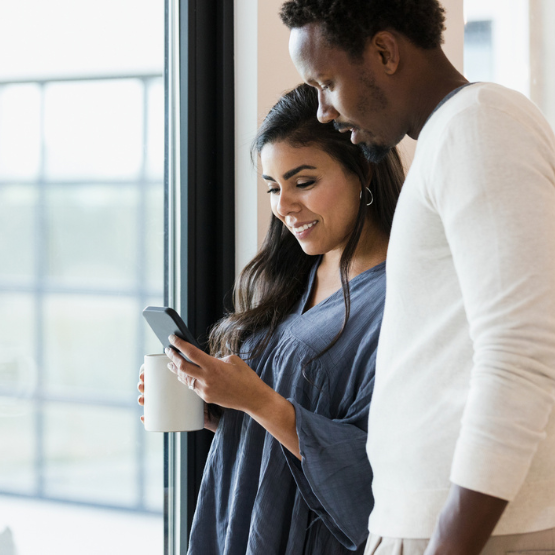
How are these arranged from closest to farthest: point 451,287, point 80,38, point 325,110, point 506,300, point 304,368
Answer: point 506,300, point 451,287, point 325,110, point 304,368, point 80,38

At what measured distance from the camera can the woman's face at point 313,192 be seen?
111cm

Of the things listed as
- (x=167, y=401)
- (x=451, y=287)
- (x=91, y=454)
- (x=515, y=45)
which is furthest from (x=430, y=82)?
(x=515, y=45)

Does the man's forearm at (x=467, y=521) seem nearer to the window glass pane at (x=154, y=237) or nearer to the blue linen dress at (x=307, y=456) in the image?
the blue linen dress at (x=307, y=456)

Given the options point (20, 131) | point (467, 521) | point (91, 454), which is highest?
point (20, 131)

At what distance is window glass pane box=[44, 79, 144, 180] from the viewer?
1.16 meters

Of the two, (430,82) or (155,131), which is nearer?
(430,82)

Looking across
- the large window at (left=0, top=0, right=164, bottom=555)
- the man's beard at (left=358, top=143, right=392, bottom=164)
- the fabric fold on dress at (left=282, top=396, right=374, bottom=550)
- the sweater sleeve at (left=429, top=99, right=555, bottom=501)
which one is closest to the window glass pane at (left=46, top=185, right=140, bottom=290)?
the large window at (left=0, top=0, right=164, bottom=555)

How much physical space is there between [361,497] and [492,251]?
1.79 ft

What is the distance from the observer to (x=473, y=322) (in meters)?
0.58

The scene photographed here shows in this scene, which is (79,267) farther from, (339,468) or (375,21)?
(375,21)

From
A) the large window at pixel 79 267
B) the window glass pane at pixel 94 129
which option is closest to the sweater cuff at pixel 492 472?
the large window at pixel 79 267

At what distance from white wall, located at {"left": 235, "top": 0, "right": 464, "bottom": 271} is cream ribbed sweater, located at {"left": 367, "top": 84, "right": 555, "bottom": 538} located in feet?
2.37

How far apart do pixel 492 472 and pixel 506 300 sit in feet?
0.49

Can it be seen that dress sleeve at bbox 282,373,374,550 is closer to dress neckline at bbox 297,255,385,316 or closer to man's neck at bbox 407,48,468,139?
dress neckline at bbox 297,255,385,316
